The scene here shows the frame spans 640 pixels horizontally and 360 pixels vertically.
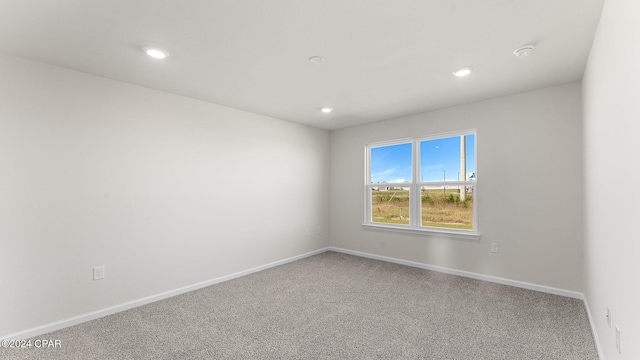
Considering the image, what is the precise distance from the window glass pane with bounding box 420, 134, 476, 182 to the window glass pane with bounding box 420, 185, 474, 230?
16cm

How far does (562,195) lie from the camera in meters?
3.07

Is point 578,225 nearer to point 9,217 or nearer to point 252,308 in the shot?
point 252,308

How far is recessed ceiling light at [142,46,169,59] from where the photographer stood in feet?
7.32

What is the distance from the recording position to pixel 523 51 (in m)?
2.29

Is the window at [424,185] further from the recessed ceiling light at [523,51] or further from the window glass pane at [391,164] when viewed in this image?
the recessed ceiling light at [523,51]

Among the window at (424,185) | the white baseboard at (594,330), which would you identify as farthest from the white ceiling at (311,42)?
the white baseboard at (594,330)

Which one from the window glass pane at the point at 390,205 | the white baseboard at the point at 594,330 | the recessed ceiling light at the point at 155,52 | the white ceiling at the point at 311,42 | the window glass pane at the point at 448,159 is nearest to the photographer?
the white ceiling at the point at 311,42

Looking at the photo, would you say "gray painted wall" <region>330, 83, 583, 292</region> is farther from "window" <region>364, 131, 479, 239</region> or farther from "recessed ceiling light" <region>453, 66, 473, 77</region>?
"recessed ceiling light" <region>453, 66, 473, 77</region>

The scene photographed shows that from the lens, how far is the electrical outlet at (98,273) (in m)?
2.70

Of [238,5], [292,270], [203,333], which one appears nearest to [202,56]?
[238,5]

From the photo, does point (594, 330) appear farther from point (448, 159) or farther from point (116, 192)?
point (116, 192)

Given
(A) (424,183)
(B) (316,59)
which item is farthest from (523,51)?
(A) (424,183)

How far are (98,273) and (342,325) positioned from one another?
2361 mm

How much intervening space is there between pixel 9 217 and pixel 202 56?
6.65ft
